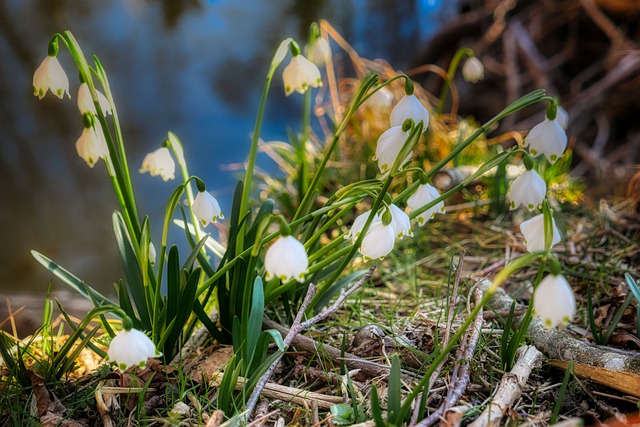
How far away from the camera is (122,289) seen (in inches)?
40.2

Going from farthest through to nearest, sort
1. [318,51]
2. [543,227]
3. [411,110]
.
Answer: [318,51] → [411,110] → [543,227]

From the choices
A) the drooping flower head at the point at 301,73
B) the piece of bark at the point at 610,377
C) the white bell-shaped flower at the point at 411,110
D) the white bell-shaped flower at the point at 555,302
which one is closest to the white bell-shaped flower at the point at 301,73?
the drooping flower head at the point at 301,73

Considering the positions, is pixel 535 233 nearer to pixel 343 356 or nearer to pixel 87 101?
pixel 343 356

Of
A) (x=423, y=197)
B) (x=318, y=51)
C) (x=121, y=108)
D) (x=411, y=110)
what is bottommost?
(x=423, y=197)

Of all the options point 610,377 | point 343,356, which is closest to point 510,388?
point 610,377

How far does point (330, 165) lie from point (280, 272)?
163 cm

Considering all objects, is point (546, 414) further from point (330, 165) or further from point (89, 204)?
point (89, 204)

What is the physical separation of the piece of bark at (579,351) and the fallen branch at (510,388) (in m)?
0.05

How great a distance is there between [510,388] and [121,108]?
263 centimetres

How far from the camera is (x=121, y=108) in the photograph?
294cm

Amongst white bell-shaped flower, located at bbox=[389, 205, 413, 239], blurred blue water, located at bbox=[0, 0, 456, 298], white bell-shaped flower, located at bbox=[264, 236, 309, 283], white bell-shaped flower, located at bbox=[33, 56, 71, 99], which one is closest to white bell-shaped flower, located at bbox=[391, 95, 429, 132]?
white bell-shaped flower, located at bbox=[389, 205, 413, 239]

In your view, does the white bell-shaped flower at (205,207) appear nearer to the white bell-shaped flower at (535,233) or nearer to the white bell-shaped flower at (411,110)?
the white bell-shaped flower at (411,110)

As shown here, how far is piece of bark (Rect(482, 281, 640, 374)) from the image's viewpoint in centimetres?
90

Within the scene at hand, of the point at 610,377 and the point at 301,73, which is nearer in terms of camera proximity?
the point at 610,377
